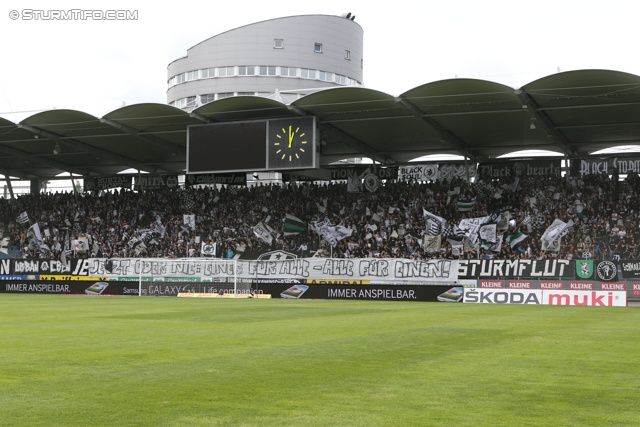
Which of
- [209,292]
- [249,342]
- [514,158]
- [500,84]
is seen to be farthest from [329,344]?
[514,158]

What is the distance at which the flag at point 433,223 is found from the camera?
42.8 m

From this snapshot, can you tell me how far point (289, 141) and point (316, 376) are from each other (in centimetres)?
3148

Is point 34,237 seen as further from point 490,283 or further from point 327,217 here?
point 490,283

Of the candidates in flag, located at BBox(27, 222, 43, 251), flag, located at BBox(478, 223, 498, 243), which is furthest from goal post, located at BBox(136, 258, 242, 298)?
flag, located at BBox(27, 222, 43, 251)

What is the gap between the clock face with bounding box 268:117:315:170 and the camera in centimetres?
3978

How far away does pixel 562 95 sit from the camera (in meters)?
36.0

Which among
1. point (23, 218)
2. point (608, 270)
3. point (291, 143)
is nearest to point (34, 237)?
point (23, 218)

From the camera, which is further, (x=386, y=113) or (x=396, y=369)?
(x=386, y=113)

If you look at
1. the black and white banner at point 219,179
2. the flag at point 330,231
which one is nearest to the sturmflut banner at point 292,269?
the flag at point 330,231

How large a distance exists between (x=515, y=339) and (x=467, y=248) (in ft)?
90.9

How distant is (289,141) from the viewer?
4016 centimetres

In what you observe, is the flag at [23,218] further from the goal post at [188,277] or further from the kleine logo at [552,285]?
the kleine logo at [552,285]

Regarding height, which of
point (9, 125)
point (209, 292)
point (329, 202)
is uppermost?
point (9, 125)

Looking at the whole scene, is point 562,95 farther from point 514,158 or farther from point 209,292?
point 209,292
